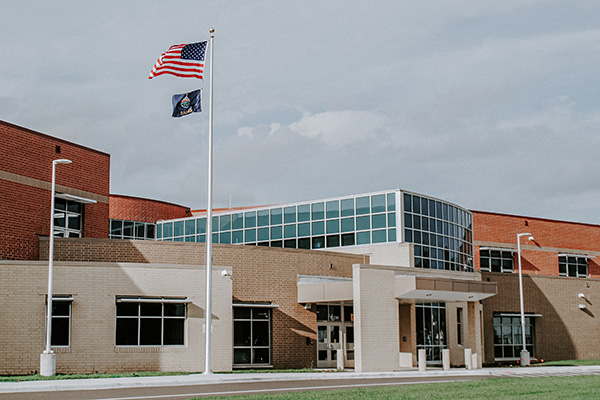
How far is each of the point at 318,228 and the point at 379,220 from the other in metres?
3.67

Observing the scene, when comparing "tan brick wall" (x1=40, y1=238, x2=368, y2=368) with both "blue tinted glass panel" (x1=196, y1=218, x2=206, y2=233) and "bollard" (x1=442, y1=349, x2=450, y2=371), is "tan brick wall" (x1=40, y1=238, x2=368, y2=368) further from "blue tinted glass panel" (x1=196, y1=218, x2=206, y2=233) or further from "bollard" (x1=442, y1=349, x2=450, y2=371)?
"blue tinted glass panel" (x1=196, y1=218, x2=206, y2=233)

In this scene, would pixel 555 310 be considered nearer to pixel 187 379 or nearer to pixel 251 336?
pixel 251 336

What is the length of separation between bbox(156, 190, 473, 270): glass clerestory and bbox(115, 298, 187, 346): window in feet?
39.1

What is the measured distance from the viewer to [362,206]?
134 ft

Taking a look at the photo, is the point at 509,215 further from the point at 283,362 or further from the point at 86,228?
the point at 86,228

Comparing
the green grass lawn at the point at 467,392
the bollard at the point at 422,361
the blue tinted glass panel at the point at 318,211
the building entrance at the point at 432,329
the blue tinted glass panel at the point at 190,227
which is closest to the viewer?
the green grass lawn at the point at 467,392

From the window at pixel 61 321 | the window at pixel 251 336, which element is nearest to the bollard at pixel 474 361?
the window at pixel 251 336

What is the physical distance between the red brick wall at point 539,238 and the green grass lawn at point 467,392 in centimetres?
3021

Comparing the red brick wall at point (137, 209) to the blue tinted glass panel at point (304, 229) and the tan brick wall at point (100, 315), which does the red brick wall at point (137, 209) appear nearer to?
the blue tinted glass panel at point (304, 229)

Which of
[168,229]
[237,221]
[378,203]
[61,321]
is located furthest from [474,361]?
[168,229]

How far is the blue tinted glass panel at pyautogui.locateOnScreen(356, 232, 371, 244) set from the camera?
40.3 metres

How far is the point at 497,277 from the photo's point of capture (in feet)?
151

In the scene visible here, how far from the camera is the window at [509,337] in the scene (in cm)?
4581

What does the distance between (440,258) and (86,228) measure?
17769 mm
